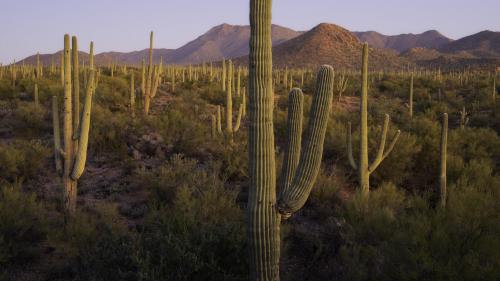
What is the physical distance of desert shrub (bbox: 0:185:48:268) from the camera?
5473 millimetres

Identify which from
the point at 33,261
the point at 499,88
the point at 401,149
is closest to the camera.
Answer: the point at 33,261

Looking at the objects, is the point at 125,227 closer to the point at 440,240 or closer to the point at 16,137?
the point at 440,240

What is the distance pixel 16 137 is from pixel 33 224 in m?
6.93

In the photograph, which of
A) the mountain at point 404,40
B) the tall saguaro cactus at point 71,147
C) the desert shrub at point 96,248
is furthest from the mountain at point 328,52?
the mountain at point 404,40

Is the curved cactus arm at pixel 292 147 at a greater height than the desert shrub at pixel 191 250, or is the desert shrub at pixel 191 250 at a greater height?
the curved cactus arm at pixel 292 147

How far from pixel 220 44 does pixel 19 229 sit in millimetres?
174086

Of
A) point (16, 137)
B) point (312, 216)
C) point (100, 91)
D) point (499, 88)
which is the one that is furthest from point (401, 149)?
point (499, 88)

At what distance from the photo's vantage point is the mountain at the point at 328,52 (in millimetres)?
72256

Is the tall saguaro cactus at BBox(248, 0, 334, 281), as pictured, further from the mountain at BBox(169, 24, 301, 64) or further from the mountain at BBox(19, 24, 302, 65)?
the mountain at BBox(19, 24, 302, 65)

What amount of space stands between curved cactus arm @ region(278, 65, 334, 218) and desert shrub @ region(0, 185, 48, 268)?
3596mm

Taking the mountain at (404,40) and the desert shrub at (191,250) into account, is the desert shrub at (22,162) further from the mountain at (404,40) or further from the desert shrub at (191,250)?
the mountain at (404,40)

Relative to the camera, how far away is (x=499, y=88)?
2511 cm

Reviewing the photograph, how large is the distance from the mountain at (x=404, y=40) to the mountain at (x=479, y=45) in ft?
126

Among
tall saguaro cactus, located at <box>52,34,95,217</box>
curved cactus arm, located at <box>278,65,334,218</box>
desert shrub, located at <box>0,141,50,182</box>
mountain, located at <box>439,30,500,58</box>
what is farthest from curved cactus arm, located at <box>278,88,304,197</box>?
mountain, located at <box>439,30,500,58</box>
